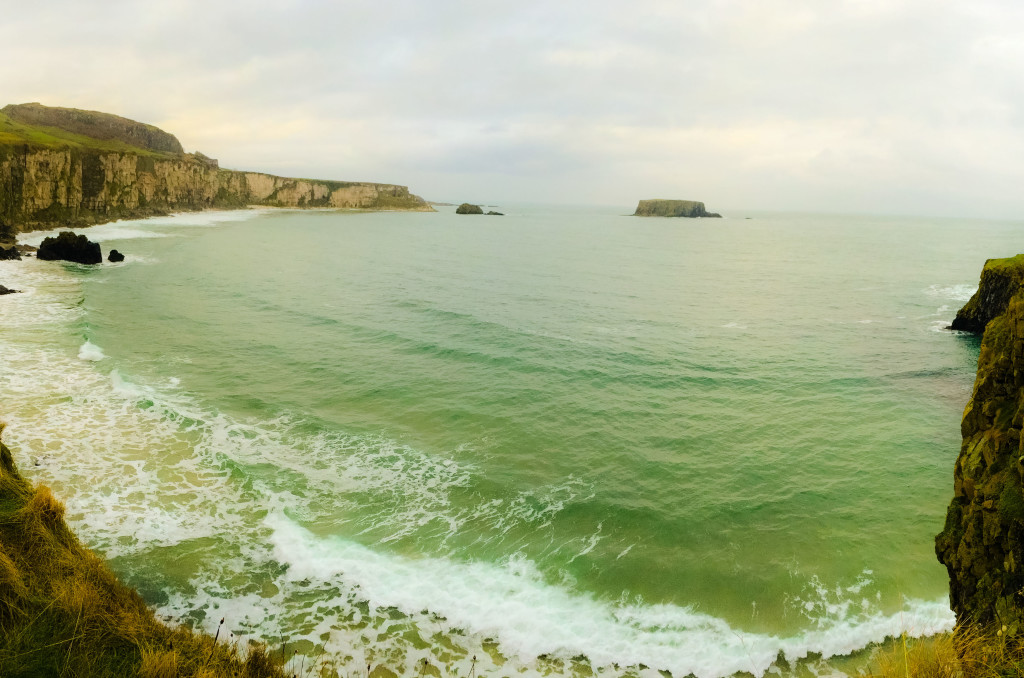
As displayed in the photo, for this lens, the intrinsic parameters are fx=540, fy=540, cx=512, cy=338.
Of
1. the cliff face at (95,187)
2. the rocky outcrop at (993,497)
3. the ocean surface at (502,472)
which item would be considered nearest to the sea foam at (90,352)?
the ocean surface at (502,472)

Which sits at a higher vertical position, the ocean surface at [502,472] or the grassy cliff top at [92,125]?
the grassy cliff top at [92,125]

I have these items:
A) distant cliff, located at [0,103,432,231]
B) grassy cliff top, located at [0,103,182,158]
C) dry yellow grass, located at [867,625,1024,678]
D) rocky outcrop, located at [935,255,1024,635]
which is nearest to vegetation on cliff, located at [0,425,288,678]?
dry yellow grass, located at [867,625,1024,678]

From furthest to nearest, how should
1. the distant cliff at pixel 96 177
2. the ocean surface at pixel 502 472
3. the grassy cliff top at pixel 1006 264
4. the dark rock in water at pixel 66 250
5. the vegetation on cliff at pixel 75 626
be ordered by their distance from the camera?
the distant cliff at pixel 96 177 < the dark rock in water at pixel 66 250 < the grassy cliff top at pixel 1006 264 < the ocean surface at pixel 502 472 < the vegetation on cliff at pixel 75 626

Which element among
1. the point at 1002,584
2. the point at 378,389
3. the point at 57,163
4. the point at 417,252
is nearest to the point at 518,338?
the point at 378,389

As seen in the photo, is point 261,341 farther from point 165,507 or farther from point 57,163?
point 57,163

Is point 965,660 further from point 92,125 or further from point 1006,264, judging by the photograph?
point 92,125

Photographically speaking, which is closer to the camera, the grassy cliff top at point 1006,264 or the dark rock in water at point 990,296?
the grassy cliff top at point 1006,264

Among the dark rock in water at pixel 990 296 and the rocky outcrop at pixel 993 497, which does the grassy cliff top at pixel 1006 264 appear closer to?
the dark rock in water at pixel 990 296

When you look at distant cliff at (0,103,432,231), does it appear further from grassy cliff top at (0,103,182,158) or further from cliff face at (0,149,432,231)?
grassy cliff top at (0,103,182,158)
